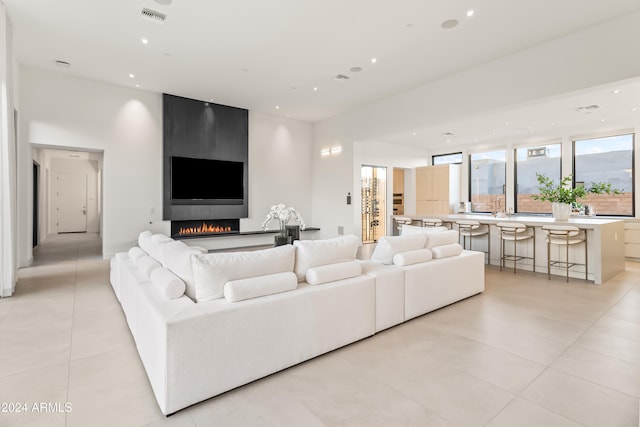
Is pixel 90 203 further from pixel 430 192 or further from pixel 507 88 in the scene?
pixel 507 88

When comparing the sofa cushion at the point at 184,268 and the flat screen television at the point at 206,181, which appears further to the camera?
the flat screen television at the point at 206,181

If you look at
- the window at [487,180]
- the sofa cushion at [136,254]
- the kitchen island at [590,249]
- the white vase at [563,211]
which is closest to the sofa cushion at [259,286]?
the sofa cushion at [136,254]

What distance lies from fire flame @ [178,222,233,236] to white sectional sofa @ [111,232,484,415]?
454 cm

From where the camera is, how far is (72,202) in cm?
1219

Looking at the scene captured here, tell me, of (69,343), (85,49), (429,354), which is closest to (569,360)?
(429,354)

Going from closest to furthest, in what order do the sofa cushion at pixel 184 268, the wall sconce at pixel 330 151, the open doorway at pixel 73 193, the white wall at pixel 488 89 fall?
1. the sofa cushion at pixel 184 268
2. the white wall at pixel 488 89
3. the wall sconce at pixel 330 151
4. the open doorway at pixel 73 193

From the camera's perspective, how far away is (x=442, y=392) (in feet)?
7.09

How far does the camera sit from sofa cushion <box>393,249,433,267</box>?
3.46 metres

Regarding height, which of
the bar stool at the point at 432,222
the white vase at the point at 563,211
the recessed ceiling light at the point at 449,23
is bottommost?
the bar stool at the point at 432,222

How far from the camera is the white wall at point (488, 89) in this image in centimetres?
436

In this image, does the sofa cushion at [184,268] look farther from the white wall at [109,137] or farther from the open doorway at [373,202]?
the open doorway at [373,202]

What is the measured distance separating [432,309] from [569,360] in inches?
50.9

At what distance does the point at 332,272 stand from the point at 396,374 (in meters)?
0.93

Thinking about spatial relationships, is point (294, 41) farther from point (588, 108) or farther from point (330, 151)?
point (588, 108)
